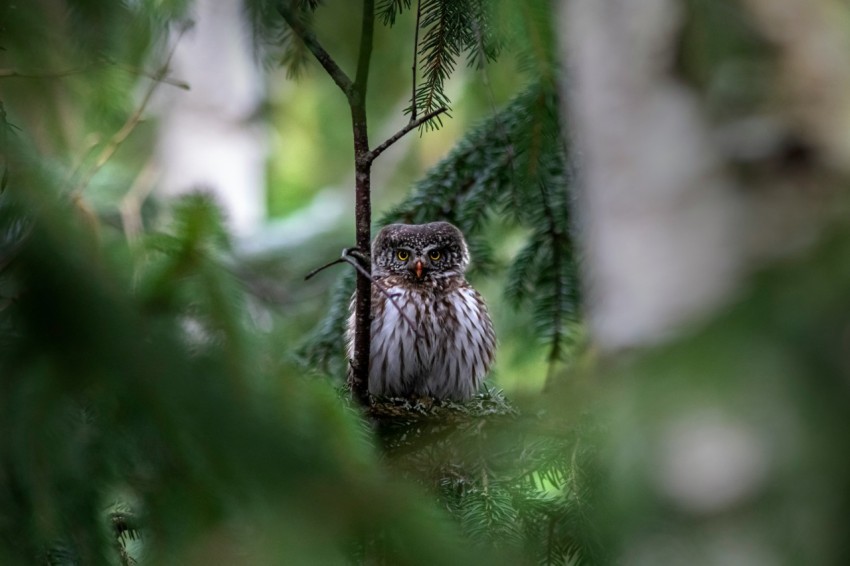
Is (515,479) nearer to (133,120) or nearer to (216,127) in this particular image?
(133,120)

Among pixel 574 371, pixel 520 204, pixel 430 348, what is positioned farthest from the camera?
pixel 430 348

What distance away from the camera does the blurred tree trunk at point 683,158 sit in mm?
941

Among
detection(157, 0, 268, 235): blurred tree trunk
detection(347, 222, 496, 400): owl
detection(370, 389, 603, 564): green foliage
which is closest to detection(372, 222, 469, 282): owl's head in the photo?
detection(347, 222, 496, 400): owl

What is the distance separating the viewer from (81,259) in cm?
125

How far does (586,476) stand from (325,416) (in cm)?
101

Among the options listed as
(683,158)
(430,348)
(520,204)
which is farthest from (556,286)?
(683,158)

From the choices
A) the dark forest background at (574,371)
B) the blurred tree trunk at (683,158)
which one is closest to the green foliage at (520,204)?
the dark forest background at (574,371)

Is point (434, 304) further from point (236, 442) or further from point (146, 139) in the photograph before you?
point (146, 139)

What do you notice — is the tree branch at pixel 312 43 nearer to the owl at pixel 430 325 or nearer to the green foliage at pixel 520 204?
the green foliage at pixel 520 204

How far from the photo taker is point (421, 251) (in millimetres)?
4453

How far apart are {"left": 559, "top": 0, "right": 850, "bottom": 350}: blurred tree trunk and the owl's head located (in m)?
3.04

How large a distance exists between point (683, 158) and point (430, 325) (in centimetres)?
337

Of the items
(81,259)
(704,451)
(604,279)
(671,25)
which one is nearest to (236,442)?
(81,259)

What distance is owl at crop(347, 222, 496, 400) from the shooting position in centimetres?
432
